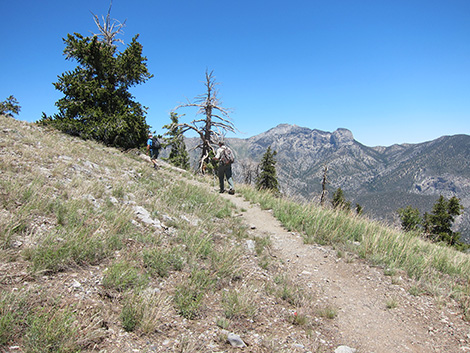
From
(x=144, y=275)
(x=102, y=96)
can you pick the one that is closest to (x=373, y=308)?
(x=144, y=275)

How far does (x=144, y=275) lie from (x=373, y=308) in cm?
414

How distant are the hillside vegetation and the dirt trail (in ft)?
0.86

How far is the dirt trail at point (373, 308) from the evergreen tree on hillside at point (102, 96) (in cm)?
1506

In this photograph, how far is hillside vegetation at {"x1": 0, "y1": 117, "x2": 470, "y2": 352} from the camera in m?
2.83

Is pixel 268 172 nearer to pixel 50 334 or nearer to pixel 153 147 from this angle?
pixel 153 147

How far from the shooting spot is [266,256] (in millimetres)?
5887

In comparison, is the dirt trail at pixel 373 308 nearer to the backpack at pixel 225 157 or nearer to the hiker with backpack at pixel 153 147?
the backpack at pixel 225 157

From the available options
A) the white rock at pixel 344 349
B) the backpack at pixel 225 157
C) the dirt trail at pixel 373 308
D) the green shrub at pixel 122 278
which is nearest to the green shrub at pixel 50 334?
the green shrub at pixel 122 278

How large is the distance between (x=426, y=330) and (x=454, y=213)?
45.1 meters

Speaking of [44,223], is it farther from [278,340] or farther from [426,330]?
[426,330]

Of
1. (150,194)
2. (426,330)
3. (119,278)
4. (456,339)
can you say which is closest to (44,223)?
(119,278)

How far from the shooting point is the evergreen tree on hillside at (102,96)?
1638cm

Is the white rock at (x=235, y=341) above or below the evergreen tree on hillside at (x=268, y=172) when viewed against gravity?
below

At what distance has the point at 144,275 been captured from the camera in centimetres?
394
